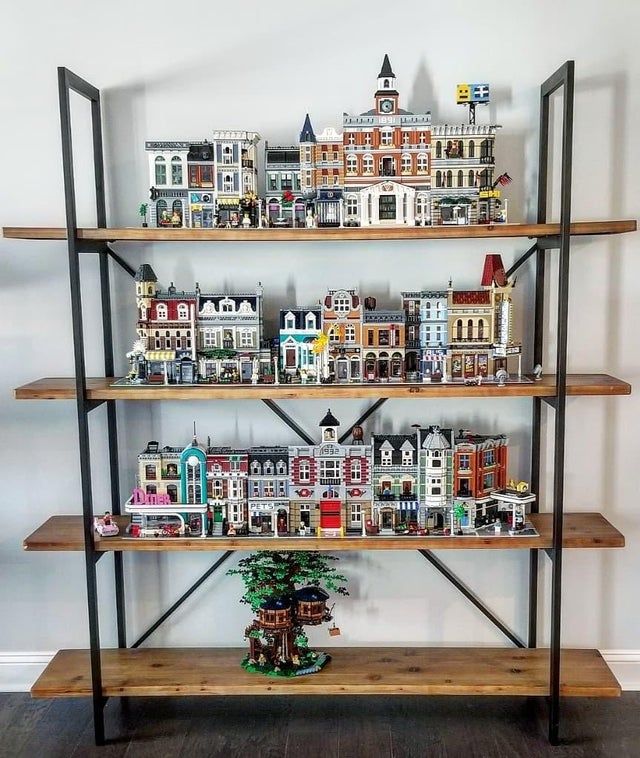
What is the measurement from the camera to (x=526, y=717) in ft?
10.7

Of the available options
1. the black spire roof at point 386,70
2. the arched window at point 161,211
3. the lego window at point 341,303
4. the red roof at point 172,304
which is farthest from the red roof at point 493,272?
the arched window at point 161,211

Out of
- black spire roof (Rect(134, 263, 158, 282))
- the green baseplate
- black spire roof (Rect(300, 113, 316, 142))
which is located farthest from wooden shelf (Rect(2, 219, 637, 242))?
the green baseplate

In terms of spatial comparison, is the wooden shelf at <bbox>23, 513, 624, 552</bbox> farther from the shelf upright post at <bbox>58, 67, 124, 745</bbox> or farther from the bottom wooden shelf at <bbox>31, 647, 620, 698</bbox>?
the bottom wooden shelf at <bbox>31, 647, 620, 698</bbox>

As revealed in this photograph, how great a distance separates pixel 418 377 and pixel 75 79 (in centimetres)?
151

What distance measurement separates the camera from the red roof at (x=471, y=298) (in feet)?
10.1

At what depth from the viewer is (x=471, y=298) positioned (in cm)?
307

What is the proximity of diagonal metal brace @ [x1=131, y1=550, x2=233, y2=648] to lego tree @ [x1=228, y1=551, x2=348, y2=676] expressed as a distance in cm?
19

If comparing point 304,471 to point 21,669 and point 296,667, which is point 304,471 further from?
point 21,669

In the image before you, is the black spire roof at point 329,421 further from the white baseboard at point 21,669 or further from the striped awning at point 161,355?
the white baseboard at point 21,669

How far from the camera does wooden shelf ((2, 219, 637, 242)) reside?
2.90 meters

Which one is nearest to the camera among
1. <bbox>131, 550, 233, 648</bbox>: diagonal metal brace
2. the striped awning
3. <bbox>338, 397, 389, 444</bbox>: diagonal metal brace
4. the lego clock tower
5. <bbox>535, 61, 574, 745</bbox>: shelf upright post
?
<bbox>535, 61, 574, 745</bbox>: shelf upright post

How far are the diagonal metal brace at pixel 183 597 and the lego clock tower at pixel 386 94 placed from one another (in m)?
1.72

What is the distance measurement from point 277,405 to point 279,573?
62cm

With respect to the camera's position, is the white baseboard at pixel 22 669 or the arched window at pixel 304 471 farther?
the white baseboard at pixel 22 669
